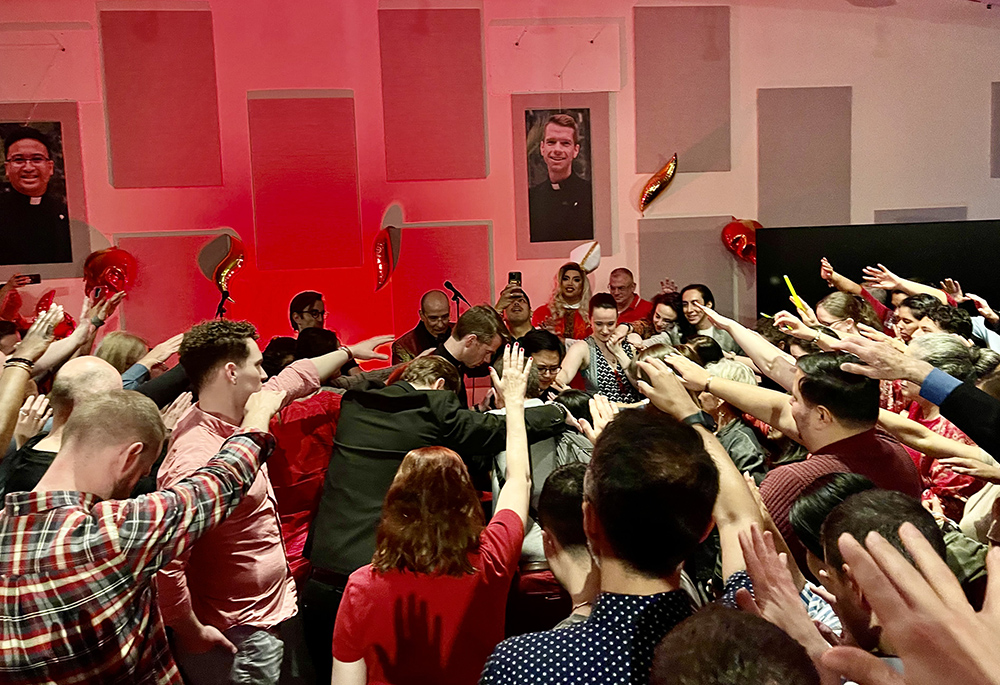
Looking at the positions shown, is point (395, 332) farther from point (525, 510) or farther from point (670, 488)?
point (670, 488)

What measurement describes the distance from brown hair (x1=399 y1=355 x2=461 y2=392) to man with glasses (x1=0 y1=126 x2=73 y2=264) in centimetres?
440

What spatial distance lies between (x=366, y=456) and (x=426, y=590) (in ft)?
2.41

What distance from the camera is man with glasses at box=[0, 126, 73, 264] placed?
573cm

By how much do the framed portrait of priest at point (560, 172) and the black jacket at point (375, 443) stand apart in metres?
3.97

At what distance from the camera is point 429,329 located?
538cm

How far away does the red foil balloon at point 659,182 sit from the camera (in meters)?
6.34

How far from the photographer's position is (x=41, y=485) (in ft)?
5.20

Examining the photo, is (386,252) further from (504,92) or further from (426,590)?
(426,590)

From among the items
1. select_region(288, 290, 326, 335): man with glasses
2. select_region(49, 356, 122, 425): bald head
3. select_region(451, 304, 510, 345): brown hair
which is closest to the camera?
select_region(49, 356, 122, 425): bald head

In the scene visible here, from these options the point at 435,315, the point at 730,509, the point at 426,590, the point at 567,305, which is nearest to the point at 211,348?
the point at 426,590

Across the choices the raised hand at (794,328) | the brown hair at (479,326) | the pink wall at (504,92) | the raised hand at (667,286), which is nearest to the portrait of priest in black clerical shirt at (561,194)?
the pink wall at (504,92)

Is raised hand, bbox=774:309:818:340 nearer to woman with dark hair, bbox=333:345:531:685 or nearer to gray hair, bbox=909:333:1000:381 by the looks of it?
gray hair, bbox=909:333:1000:381

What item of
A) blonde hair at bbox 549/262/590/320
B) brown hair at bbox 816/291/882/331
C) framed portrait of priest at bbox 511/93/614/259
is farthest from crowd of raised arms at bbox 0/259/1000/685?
framed portrait of priest at bbox 511/93/614/259

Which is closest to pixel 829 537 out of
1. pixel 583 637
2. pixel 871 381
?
pixel 583 637
